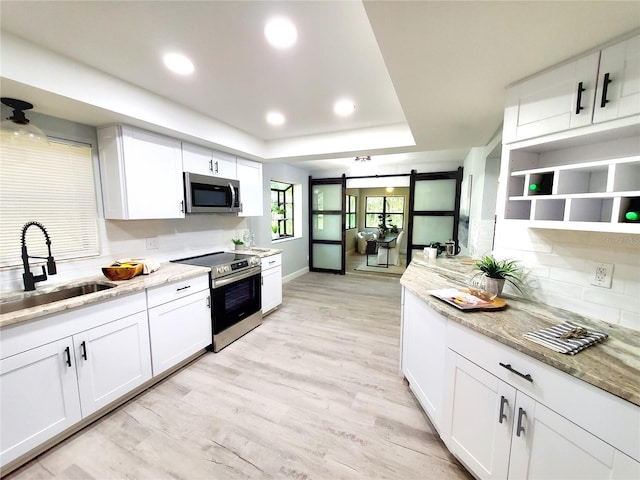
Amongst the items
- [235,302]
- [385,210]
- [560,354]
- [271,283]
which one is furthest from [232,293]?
[385,210]

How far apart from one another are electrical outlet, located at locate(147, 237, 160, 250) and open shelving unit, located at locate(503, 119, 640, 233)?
3.14 metres

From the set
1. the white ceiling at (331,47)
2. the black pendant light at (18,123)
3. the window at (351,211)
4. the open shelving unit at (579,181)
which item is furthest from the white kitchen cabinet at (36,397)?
the window at (351,211)

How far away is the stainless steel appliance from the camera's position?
258cm

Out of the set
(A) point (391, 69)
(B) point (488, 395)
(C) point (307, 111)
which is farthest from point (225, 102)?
(B) point (488, 395)

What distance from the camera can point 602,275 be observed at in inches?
51.4

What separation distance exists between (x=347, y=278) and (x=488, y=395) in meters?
4.34

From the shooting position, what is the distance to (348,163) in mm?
5125

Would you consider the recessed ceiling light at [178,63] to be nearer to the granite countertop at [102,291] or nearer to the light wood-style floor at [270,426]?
the granite countertop at [102,291]

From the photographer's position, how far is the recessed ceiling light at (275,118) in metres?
2.60

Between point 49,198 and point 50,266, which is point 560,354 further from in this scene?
point 49,198

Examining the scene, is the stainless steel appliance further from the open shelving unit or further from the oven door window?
the open shelving unit

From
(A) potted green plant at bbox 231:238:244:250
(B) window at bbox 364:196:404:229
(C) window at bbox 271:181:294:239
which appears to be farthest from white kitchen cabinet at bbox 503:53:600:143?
(B) window at bbox 364:196:404:229

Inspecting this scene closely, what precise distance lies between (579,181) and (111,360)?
3.17 metres

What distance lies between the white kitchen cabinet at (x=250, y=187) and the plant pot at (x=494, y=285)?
2.90m
